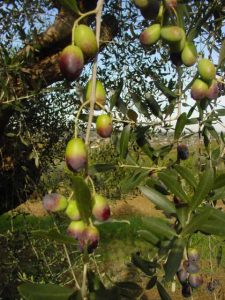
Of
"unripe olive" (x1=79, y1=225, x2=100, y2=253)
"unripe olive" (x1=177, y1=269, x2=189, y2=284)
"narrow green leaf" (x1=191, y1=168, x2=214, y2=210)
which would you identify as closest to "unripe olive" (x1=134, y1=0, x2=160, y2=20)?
"narrow green leaf" (x1=191, y1=168, x2=214, y2=210)

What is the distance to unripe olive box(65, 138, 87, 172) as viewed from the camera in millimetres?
627

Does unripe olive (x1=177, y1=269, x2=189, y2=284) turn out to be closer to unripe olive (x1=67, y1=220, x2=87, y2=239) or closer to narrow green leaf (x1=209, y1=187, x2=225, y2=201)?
narrow green leaf (x1=209, y1=187, x2=225, y2=201)

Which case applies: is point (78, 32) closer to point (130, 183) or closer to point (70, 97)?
point (130, 183)

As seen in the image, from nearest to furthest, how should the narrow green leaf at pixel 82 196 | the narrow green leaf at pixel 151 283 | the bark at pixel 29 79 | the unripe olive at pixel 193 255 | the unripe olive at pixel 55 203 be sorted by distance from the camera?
the narrow green leaf at pixel 82 196 < the unripe olive at pixel 55 203 < the unripe olive at pixel 193 255 < the narrow green leaf at pixel 151 283 < the bark at pixel 29 79

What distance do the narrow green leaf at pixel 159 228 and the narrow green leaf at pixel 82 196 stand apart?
30cm

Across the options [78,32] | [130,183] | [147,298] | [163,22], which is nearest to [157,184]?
[130,183]

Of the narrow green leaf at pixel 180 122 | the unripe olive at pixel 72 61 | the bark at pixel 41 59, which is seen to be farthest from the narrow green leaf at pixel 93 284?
the bark at pixel 41 59

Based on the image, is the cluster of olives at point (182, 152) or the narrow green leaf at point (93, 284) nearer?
the narrow green leaf at point (93, 284)

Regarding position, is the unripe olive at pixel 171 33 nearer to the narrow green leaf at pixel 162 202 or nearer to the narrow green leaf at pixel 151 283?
the narrow green leaf at pixel 162 202

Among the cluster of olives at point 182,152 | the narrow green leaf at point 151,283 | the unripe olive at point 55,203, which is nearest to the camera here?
the unripe olive at point 55,203

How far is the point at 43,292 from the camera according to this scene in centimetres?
70

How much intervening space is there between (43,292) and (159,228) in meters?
0.29

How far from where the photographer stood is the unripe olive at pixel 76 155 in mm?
627

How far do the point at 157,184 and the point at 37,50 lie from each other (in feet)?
4.41
